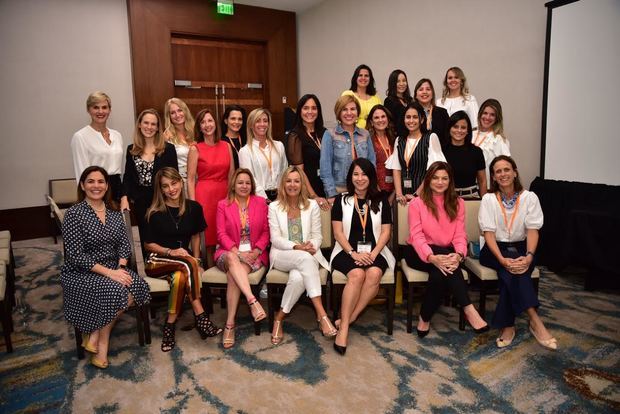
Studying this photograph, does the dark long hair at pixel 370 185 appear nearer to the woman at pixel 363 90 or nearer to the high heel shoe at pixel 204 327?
the woman at pixel 363 90

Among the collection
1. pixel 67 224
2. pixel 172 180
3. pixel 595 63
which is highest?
pixel 595 63

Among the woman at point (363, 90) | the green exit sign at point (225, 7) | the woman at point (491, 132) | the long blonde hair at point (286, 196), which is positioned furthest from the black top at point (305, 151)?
the green exit sign at point (225, 7)

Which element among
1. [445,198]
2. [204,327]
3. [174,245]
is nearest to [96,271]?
[174,245]

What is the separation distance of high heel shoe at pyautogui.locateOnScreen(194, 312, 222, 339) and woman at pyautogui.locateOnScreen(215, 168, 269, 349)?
177 millimetres

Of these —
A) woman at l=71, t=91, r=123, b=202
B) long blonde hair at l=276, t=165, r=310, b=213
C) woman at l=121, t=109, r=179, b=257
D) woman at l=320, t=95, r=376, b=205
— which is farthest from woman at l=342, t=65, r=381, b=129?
woman at l=71, t=91, r=123, b=202

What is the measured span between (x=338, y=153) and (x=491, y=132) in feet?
4.70

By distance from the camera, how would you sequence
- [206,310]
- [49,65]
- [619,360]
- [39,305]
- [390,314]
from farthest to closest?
[49,65], [39,305], [206,310], [390,314], [619,360]

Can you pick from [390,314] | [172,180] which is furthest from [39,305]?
[390,314]

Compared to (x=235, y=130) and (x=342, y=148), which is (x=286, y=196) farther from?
(x=235, y=130)

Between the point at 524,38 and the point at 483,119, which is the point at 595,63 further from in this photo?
the point at 483,119

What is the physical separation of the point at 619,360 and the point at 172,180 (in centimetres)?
301

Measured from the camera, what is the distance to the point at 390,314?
9.65 ft

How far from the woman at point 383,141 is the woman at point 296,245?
76 cm

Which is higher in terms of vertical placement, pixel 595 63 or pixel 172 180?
pixel 595 63
